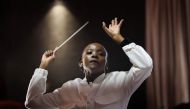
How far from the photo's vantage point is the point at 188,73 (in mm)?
2059

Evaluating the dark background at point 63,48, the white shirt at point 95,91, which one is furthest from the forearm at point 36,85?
the dark background at point 63,48

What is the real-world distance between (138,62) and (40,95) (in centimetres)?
63

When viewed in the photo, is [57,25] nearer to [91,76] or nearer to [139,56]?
[91,76]

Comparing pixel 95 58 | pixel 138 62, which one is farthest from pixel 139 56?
pixel 95 58

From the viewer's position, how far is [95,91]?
1.92 metres

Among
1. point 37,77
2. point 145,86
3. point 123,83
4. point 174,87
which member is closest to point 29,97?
A: point 37,77

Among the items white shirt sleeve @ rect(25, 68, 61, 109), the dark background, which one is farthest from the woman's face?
white shirt sleeve @ rect(25, 68, 61, 109)

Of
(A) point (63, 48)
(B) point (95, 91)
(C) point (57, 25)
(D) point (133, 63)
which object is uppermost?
(C) point (57, 25)

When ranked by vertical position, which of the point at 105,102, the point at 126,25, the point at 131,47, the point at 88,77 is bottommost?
the point at 105,102

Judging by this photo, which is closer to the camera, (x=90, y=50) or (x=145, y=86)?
(x=90, y=50)

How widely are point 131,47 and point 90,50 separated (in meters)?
0.28

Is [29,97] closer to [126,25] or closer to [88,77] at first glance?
[88,77]

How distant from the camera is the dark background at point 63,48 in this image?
2125 mm

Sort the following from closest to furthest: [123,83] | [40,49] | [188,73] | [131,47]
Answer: [131,47] < [123,83] < [188,73] < [40,49]
